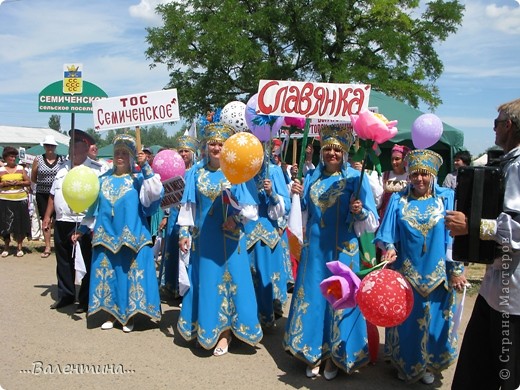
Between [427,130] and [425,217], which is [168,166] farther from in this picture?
[425,217]

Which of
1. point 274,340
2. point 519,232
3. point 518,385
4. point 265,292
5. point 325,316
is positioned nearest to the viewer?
point 519,232

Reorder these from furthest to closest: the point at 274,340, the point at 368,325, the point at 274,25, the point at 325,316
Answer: the point at 274,25
the point at 274,340
the point at 368,325
the point at 325,316

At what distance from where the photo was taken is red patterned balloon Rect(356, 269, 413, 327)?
10.9 feet

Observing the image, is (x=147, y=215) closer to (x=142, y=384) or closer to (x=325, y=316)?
(x=142, y=384)

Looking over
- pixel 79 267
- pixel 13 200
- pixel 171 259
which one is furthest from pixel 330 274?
pixel 13 200

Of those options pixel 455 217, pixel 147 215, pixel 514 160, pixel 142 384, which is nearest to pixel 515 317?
pixel 455 217

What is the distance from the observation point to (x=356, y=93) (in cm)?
397

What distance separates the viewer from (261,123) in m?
4.82

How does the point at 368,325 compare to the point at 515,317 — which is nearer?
the point at 515,317

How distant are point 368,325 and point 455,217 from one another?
6.79 ft

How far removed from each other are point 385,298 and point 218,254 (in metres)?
1.85

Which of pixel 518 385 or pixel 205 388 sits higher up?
pixel 518 385

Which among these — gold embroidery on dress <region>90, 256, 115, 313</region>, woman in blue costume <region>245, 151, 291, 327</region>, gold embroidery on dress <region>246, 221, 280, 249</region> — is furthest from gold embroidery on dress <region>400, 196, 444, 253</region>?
gold embroidery on dress <region>90, 256, 115, 313</region>

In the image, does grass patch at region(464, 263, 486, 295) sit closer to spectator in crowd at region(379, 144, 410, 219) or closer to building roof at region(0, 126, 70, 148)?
spectator in crowd at region(379, 144, 410, 219)
